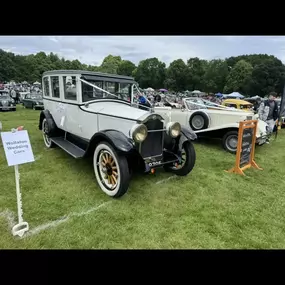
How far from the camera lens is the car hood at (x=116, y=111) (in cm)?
369

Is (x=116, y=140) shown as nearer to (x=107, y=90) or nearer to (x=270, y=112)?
(x=107, y=90)

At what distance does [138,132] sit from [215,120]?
4.52 m

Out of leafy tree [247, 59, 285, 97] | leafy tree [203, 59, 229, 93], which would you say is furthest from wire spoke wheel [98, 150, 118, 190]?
leafy tree [203, 59, 229, 93]

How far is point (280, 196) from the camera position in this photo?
3670mm

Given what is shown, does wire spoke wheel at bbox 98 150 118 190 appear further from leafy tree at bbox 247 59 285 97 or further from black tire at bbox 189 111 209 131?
leafy tree at bbox 247 59 285 97

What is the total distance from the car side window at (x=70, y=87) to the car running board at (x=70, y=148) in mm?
1036

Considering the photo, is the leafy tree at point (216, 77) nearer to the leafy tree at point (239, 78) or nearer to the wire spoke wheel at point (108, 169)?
the leafy tree at point (239, 78)

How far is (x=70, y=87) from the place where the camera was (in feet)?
15.4

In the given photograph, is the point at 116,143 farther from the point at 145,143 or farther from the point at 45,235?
the point at 45,235

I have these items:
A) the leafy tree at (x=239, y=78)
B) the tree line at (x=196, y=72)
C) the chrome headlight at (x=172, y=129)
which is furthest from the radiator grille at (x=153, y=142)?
the leafy tree at (x=239, y=78)

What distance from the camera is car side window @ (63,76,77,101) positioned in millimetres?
4539

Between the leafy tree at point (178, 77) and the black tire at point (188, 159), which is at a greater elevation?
the leafy tree at point (178, 77)
